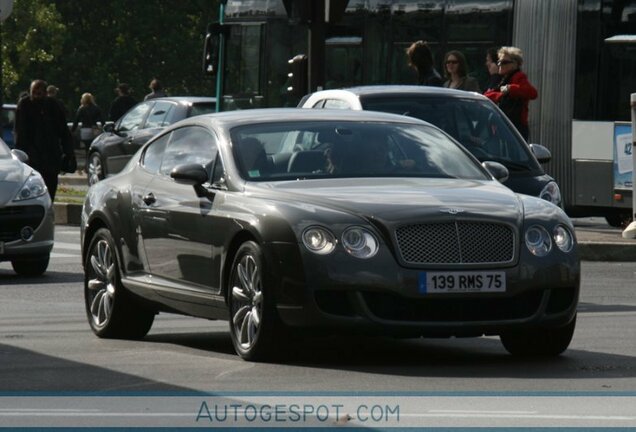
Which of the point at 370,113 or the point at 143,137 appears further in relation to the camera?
the point at 143,137

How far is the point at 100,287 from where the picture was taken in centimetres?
1202

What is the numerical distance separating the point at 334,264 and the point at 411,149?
1.59 meters

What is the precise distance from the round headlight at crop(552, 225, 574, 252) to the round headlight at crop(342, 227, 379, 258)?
1.04m

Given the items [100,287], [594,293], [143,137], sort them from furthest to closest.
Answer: [143,137]
[594,293]
[100,287]

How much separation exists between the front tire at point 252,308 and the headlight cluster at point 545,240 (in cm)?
136

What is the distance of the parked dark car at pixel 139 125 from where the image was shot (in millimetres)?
30359

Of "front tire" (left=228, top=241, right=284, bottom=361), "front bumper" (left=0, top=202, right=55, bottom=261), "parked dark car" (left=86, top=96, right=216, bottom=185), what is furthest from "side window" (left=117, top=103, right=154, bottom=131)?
"front tire" (left=228, top=241, right=284, bottom=361)

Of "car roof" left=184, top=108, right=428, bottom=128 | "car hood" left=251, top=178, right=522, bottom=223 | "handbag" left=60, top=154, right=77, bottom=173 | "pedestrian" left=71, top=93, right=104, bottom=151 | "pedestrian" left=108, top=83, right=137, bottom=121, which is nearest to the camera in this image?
"car hood" left=251, top=178, right=522, bottom=223

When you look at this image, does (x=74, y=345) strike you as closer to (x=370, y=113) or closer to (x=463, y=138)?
(x=370, y=113)

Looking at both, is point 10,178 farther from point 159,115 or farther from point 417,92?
point 159,115

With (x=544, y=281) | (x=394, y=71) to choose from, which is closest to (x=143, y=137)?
(x=394, y=71)

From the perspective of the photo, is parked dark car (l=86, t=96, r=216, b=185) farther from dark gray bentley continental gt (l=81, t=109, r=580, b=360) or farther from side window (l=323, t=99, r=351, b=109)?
dark gray bentley continental gt (l=81, t=109, r=580, b=360)

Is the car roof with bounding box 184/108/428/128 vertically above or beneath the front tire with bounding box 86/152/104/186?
above

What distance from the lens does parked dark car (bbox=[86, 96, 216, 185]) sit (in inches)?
1195
